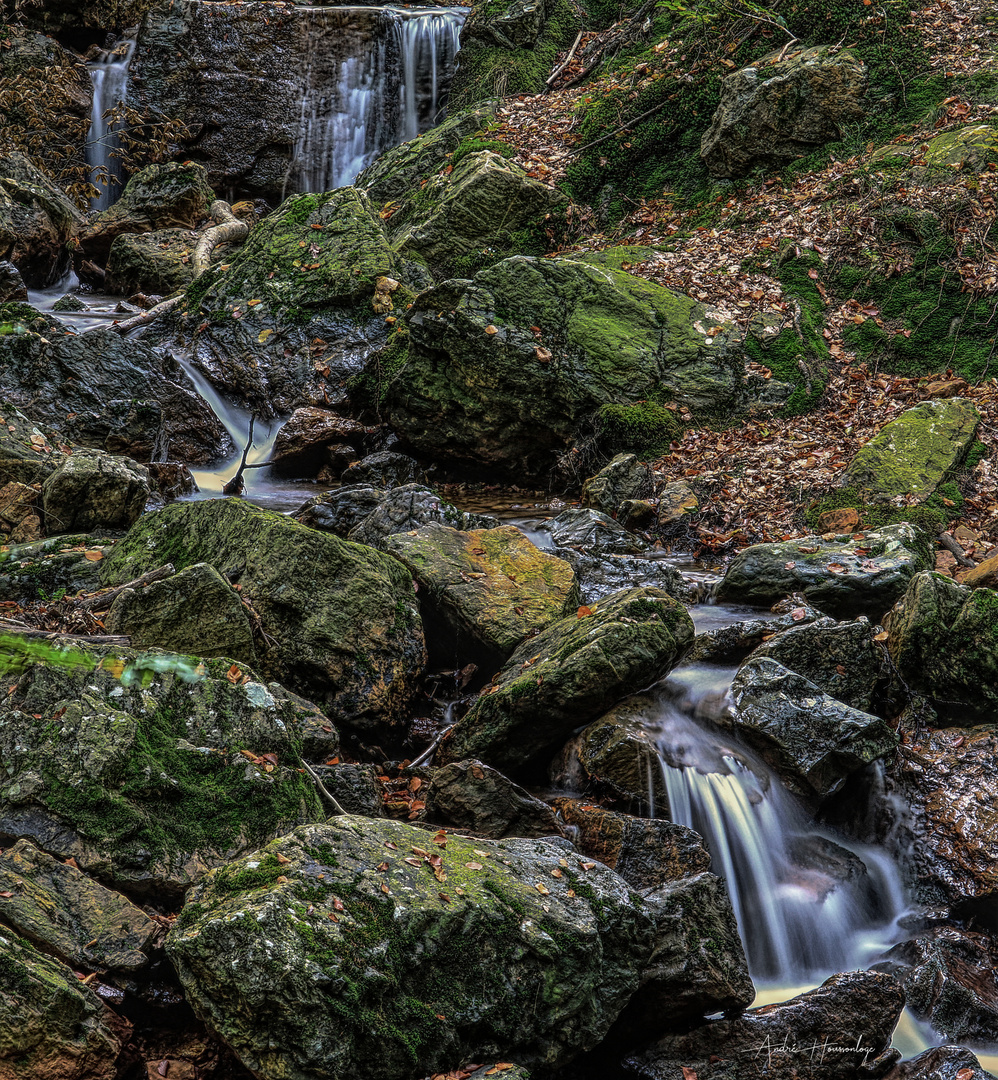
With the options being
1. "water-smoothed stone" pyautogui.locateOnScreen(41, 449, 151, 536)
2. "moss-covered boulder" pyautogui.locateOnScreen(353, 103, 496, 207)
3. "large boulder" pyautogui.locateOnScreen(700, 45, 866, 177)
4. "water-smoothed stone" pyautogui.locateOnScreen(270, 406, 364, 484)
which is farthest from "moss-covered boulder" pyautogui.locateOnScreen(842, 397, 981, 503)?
"moss-covered boulder" pyautogui.locateOnScreen(353, 103, 496, 207)

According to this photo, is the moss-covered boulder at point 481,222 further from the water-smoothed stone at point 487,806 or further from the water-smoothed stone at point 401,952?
the water-smoothed stone at point 401,952

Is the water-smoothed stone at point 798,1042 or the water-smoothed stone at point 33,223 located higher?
the water-smoothed stone at point 33,223

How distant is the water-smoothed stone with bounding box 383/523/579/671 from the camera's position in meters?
5.77

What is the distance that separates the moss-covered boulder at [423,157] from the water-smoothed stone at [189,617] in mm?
10287

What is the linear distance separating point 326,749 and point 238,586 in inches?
52.0

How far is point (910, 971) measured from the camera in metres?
4.13

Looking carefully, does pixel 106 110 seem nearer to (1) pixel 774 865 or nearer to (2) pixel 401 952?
(1) pixel 774 865

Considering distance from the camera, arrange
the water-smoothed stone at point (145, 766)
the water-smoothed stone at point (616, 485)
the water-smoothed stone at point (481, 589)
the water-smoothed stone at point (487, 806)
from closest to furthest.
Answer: the water-smoothed stone at point (145, 766)
the water-smoothed stone at point (487, 806)
the water-smoothed stone at point (481, 589)
the water-smoothed stone at point (616, 485)

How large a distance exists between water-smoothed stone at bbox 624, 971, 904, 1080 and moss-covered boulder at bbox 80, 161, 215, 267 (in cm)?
A: 1411

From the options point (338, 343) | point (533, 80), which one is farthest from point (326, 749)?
point (533, 80)

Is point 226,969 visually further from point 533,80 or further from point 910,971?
point 533,80

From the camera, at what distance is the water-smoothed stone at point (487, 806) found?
4277mm

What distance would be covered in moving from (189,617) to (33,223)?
10.5 m

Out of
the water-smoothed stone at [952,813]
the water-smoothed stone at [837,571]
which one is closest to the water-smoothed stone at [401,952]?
the water-smoothed stone at [952,813]
